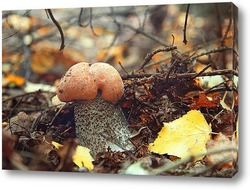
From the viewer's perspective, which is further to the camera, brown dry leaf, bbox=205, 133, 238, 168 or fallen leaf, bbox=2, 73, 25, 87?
fallen leaf, bbox=2, 73, 25, 87

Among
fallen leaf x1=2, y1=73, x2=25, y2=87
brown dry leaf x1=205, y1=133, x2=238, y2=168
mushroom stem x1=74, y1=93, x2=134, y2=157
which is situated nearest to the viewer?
brown dry leaf x1=205, y1=133, x2=238, y2=168

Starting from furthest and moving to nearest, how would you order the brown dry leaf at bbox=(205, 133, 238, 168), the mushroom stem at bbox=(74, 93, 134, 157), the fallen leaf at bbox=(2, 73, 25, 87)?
1. the fallen leaf at bbox=(2, 73, 25, 87)
2. the mushroom stem at bbox=(74, 93, 134, 157)
3. the brown dry leaf at bbox=(205, 133, 238, 168)

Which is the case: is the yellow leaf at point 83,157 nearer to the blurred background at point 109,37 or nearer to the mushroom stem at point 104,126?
the mushroom stem at point 104,126

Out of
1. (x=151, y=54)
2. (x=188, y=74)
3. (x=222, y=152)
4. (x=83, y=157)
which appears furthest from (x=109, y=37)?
(x=222, y=152)

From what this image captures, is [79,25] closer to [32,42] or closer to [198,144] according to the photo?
[32,42]

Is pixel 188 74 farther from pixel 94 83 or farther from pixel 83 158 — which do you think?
pixel 83 158

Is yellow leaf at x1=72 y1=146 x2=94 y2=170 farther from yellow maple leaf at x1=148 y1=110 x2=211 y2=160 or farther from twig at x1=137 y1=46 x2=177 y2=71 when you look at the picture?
twig at x1=137 y1=46 x2=177 y2=71

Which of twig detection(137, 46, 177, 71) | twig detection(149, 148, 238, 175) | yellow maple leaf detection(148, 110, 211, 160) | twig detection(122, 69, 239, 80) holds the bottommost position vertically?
twig detection(149, 148, 238, 175)

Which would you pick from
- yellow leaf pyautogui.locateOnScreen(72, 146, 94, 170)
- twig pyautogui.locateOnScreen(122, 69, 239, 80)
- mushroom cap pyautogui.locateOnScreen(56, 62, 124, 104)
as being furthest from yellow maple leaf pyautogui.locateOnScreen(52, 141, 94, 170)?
twig pyautogui.locateOnScreen(122, 69, 239, 80)
